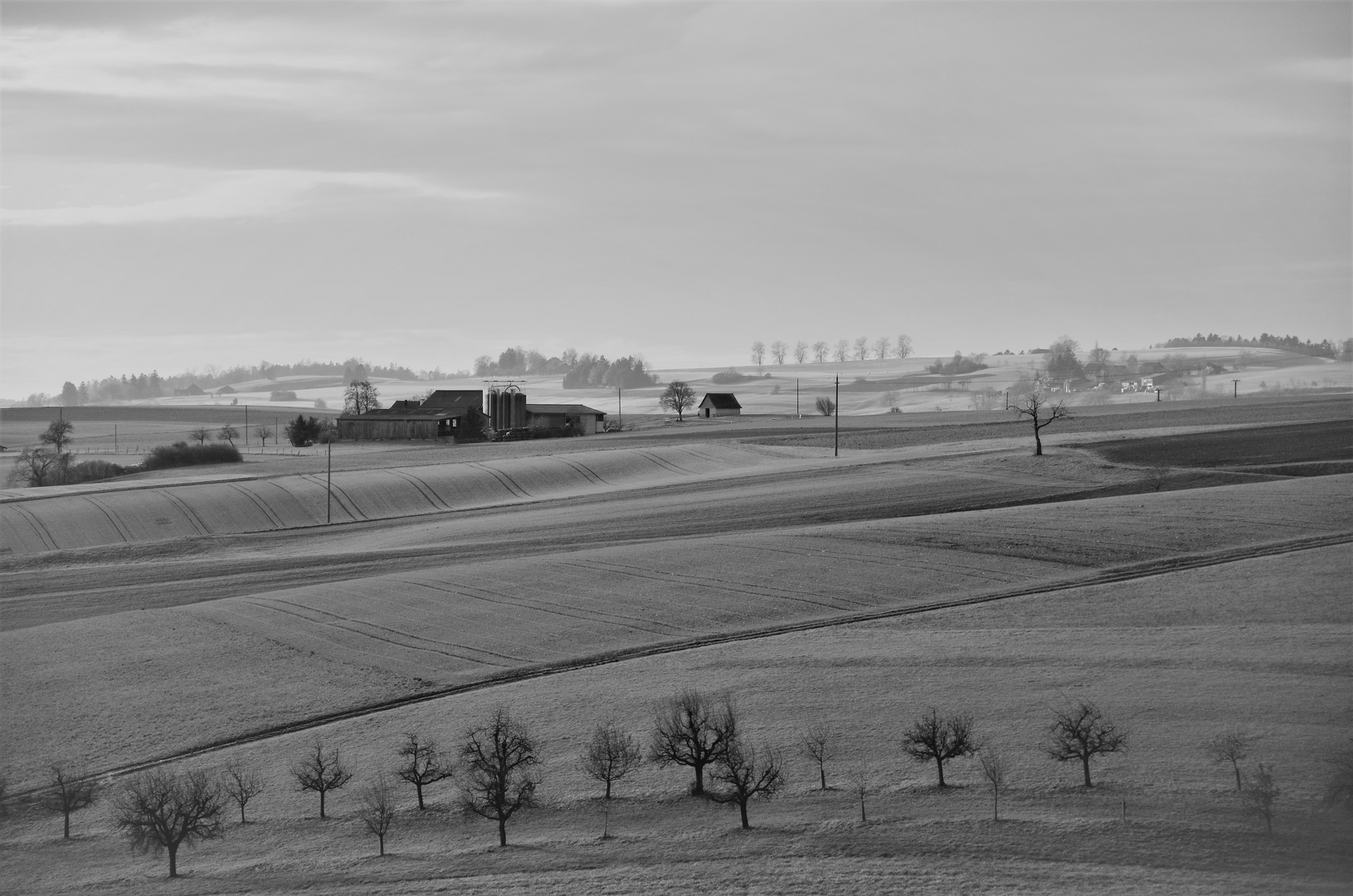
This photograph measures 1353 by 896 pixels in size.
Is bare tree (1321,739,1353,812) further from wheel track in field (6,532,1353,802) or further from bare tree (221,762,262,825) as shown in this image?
bare tree (221,762,262,825)

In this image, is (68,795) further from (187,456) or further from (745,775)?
(187,456)

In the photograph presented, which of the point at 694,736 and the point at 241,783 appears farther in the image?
the point at 694,736

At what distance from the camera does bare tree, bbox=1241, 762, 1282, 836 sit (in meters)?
21.0

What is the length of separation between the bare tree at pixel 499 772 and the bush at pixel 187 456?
235 ft

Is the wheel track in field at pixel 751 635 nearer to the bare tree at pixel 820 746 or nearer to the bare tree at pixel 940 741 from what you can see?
the bare tree at pixel 820 746

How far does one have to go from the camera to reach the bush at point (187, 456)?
89125 millimetres

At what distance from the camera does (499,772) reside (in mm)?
23297

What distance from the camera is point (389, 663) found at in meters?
32.4

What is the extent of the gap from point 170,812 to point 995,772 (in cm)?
1613

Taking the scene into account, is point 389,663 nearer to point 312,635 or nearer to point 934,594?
point 312,635

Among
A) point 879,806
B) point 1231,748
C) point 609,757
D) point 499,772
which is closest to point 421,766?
point 499,772

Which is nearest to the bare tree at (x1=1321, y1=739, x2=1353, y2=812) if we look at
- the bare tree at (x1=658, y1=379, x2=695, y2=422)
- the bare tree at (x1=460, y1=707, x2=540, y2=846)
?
the bare tree at (x1=460, y1=707, x2=540, y2=846)

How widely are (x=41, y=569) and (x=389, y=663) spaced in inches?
957

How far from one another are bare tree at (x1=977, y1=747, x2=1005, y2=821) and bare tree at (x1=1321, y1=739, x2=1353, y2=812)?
583 centimetres
